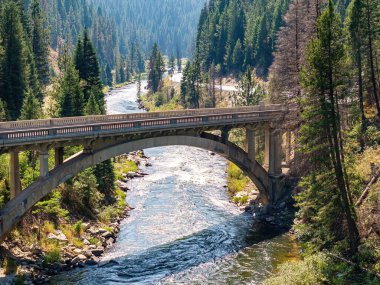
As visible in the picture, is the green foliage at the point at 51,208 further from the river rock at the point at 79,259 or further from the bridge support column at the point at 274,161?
the bridge support column at the point at 274,161

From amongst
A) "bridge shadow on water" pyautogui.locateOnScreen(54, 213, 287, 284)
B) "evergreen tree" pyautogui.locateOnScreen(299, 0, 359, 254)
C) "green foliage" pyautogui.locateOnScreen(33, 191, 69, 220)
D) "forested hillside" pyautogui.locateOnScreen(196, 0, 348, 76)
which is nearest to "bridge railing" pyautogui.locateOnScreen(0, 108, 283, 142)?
"green foliage" pyautogui.locateOnScreen(33, 191, 69, 220)

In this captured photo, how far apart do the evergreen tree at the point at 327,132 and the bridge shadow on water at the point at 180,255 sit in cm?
1052

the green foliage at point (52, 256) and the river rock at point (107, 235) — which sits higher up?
the green foliage at point (52, 256)

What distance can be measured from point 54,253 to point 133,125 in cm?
1177

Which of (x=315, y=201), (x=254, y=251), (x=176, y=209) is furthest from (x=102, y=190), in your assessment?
(x=315, y=201)

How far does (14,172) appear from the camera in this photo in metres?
34.2

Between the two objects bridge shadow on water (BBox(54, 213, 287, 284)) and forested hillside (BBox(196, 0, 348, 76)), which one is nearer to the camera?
bridge shadow on water (BBox(54, 213, 287, 284))

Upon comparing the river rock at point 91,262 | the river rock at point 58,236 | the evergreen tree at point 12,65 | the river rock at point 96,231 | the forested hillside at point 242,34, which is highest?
the forested hillside at point 242,34

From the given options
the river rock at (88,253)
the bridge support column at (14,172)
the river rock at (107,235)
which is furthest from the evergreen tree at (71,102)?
the bridge support column at (14,172)

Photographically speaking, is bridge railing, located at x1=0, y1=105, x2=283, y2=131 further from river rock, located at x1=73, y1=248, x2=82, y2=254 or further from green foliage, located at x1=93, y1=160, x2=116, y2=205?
green foliage, located at x1=93, y1=160, x2=116, y2=205

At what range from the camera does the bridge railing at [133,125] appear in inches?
1302

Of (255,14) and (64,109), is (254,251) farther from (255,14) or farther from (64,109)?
(255,14)

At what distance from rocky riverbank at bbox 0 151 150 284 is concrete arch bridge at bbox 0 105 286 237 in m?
3.26

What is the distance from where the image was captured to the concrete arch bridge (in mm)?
33719
